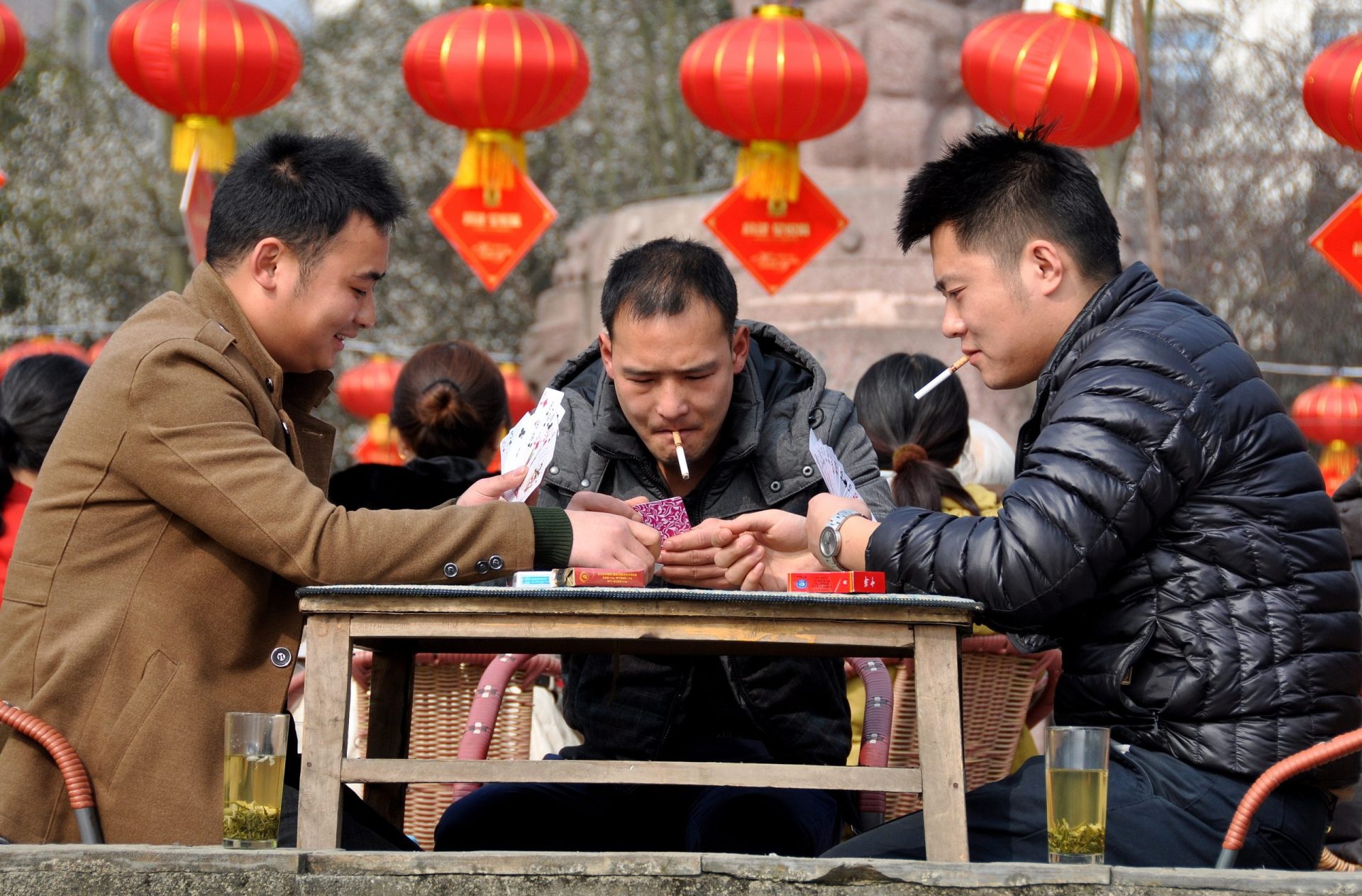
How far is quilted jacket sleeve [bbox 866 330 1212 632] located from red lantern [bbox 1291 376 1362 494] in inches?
454

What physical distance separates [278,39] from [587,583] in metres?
6.02

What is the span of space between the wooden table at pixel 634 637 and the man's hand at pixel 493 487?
482 millimetres

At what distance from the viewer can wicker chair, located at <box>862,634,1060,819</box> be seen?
146 inches

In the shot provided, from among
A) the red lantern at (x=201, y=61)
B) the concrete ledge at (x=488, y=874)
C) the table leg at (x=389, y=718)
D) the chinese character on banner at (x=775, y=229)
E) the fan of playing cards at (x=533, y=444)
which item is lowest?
the concrete ledge at (x=488, y=874)

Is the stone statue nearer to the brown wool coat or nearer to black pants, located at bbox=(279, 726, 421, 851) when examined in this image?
black pants, located at bbox=(279, 726, 421, 851)

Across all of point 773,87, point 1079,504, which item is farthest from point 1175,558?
point 773,87

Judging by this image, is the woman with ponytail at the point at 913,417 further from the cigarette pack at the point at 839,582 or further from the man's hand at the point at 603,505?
the cigarette pack at the point at 839,582

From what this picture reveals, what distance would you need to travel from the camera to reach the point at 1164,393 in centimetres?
238

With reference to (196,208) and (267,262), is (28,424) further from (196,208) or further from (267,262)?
(196,208)

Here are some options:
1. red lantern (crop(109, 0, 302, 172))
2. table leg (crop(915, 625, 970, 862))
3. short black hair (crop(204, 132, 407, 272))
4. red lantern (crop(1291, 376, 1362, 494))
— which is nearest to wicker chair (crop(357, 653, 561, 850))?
short black hair (crop(204, 132, 407, 272))

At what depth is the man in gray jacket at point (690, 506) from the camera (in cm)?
295

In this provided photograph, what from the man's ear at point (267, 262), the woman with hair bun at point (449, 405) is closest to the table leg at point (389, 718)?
the man's ear at point (267, 262)

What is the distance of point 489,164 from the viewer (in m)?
7.92

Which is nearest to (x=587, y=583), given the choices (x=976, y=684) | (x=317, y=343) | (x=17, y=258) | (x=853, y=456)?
(x=317, y=343)
